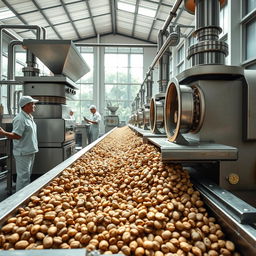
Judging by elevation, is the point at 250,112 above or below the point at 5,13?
below

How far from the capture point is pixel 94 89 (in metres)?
11.7

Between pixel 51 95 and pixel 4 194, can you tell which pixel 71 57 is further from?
pixel 4 194

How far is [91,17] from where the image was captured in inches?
377

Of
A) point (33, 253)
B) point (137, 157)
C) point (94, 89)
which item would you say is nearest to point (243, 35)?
point (137, 157)

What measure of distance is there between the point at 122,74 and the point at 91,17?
3.11 meters

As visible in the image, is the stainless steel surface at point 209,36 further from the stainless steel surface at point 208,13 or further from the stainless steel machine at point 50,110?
the stainless steel machine at point 50,110

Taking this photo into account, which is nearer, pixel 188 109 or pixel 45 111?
pixel 188 109

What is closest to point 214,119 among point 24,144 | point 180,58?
point 24,144

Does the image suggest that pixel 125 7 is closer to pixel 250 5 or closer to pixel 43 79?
pixel 250 5

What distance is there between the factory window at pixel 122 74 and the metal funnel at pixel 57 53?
832 centimetres

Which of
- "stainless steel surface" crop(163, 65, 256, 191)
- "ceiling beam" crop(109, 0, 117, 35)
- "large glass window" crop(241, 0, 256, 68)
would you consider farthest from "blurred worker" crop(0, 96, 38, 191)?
"ceiling beam" crop(109, 0, 117, 35)

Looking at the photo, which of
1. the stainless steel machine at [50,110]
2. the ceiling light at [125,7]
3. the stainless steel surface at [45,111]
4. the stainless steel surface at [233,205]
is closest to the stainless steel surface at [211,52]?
the stainless steel surface at [233,205]

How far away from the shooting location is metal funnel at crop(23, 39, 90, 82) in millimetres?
2715

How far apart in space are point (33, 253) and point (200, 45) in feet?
4.09
